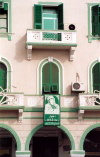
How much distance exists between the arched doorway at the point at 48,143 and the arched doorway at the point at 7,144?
3.25 feet

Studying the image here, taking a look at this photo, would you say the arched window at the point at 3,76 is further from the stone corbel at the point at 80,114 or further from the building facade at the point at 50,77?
the stone corbel at the point at 80,114

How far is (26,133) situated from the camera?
22.5m

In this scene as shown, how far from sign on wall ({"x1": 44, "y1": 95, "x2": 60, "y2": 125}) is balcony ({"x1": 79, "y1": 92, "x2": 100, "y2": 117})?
1128 mm

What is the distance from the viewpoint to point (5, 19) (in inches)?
953

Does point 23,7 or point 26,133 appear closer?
point 26,133

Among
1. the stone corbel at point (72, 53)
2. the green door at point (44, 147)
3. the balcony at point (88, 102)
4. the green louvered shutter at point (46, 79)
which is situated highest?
the stone corbel at point (72, 53)

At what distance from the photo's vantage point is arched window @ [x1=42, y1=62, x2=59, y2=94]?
23328mm

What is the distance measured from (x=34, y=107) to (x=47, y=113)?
815 millimetres

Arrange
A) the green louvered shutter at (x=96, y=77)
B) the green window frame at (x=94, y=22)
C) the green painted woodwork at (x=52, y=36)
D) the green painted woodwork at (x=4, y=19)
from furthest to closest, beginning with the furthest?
the green window frame at (x=94, y=22) < the green painted woodwork at (x=4, y=19) < the green louvered shutter at (x=96, y=77) < the green painted woodwork at (x=52, y=36)

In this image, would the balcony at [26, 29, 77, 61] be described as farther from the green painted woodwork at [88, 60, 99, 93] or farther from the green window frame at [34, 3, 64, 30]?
the green painted woodwork at [88, 60, 99, 93]

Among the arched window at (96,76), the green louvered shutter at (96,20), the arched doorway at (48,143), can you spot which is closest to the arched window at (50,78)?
the arched window at (96,76)

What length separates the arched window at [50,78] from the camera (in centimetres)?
2333

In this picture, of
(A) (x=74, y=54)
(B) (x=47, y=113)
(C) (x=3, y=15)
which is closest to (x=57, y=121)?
(B) (x=47, y=113)

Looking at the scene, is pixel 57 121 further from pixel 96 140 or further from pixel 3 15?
pixel 3 15
